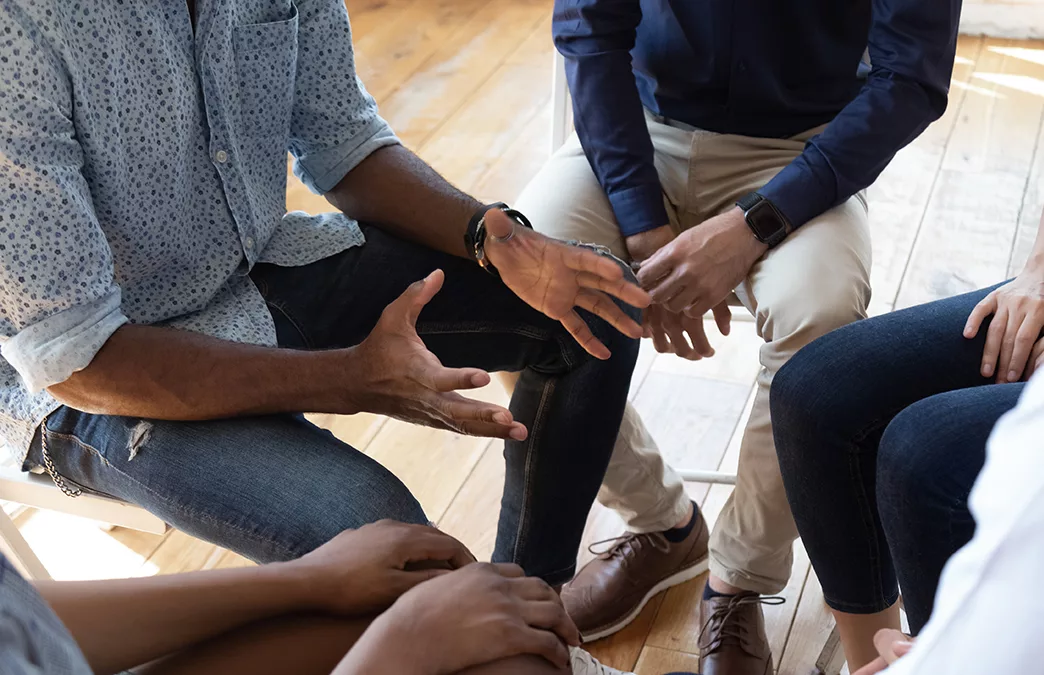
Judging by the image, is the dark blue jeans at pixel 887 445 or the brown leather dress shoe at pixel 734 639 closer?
the dark blue jeans at pixel 887 445

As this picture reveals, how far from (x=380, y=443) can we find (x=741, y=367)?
2.23ft

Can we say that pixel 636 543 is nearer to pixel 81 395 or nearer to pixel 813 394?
pixel 813 394

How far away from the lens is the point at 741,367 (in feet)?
6.11

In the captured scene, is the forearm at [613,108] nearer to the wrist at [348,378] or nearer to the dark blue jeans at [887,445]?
the dark blue jeans at [887,445]

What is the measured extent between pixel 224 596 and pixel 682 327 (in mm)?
669

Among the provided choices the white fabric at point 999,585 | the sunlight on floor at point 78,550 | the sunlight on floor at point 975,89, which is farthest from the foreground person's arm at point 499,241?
the sunlight on floor at point 975,89

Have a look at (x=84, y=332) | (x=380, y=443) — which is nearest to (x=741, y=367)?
(x=380, y=443)

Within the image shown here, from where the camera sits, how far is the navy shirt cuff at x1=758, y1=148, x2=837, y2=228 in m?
1.22

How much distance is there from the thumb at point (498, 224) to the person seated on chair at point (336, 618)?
0.40 m

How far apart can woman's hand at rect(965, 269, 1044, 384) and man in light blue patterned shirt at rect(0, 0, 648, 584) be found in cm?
36

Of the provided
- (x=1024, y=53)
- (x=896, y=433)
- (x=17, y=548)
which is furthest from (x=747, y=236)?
(x=1024, y=53)

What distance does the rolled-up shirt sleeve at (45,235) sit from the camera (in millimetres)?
890

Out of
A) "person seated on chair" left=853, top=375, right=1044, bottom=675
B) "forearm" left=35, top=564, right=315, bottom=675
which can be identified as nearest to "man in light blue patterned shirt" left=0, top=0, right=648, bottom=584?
"forearm" left=35, top=564, right=315, bottom=675

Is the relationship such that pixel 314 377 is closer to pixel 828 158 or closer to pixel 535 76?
pixel 828 158
